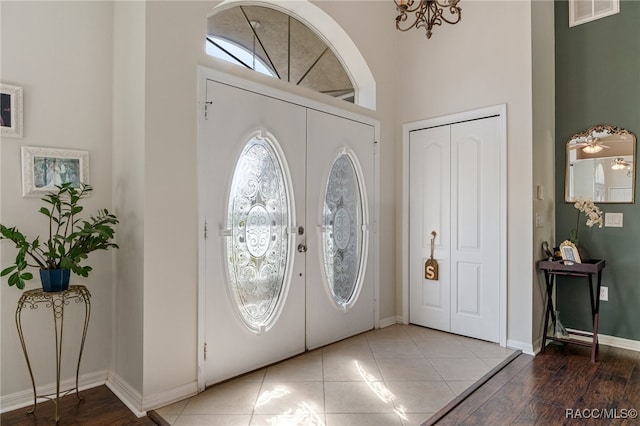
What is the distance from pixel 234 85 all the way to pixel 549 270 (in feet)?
10.1

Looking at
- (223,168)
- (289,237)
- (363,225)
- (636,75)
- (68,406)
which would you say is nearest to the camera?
(68,406)

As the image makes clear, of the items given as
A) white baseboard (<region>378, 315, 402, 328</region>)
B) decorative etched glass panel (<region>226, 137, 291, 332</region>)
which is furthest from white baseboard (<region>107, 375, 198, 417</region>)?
white baseboard (<region>378, 315, 402, 328</region>)

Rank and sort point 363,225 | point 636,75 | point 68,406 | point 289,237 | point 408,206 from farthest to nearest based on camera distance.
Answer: point 408,206 < point 363,225 < point 636,75 < point 289,237 < point 68,406

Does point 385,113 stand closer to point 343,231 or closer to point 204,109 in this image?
point 343,231

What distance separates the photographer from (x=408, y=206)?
4211 mm

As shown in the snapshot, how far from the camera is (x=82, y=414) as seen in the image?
2.34 m

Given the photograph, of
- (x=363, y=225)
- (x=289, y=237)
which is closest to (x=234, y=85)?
(x=289, y=237)

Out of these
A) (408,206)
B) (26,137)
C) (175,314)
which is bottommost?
(175,314)

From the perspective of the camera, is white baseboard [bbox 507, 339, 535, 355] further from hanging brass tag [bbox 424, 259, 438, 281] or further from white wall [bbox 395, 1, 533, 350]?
hanging brass tag [bbox 424, 259, 438, 281]

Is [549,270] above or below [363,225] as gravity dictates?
below

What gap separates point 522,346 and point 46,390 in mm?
3690

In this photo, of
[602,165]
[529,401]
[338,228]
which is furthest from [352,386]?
[602,165]

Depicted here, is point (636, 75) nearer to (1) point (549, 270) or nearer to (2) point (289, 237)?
(1) point (549, 270)

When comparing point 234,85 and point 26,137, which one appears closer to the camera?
point 26,137
